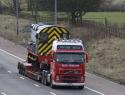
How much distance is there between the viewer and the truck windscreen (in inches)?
1529

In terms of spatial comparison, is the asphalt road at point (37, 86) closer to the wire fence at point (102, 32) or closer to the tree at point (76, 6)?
the wire fence at point (102, 32)

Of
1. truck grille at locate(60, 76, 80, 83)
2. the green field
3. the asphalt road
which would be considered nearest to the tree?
the green field

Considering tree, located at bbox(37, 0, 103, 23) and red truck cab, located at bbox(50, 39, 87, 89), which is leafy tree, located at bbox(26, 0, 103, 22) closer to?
tree, located at bbox(37, 0, 103, 23)

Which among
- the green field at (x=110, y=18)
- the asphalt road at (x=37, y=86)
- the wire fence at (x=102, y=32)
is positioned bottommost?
the green field at (x=110, y=18)

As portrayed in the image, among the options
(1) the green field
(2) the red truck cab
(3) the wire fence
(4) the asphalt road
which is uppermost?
(2) the red truck cab

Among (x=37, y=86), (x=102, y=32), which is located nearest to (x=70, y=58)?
(x=37, y=86)

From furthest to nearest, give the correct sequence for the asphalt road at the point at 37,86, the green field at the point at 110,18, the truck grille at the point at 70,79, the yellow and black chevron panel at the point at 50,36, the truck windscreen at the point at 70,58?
the green field at the point at 110,18 < the yellow and black chevron panel at the point at 50,36 < the truck grille at the point at 70,79 < the truck windscreen at the point at 70,58 < the asphalt road at the point at 37,86

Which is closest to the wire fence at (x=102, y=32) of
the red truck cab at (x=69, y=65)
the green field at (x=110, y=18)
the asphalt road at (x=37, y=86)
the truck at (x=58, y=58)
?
the green field at (x=110, y=18)

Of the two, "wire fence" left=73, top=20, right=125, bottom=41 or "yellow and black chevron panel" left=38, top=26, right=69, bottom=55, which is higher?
"yellow and black chevron panel" left=38, top=26, right=69, bottom=55

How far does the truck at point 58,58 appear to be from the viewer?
38.9 meters

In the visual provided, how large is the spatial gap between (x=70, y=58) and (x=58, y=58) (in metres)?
0.77

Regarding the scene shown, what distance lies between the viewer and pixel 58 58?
39094 mm

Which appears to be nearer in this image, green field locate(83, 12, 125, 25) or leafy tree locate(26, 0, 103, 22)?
leafy tree locate(26, 0, 103, 22)

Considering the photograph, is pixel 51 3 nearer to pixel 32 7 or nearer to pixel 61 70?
pixel 32 7
